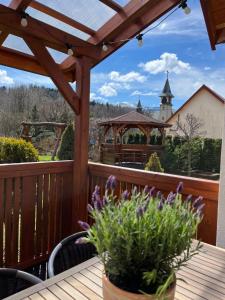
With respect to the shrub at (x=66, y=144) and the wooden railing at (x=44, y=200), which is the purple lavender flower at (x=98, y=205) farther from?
the shrub at (x=66, y=144)

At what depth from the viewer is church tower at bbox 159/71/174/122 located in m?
22.5

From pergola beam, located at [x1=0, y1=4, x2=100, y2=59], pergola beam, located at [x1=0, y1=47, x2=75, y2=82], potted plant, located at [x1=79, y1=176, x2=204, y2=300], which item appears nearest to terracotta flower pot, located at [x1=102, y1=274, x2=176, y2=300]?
potted plant, located at [x1=79, y1=176, x2=204, y2=300]

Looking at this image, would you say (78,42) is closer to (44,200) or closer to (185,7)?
(185,7)

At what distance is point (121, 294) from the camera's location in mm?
826

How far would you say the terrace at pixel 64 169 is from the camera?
239 centimetres

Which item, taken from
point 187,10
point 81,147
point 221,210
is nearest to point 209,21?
point 187,10

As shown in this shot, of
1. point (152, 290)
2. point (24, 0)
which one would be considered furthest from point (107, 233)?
point (24, 0)

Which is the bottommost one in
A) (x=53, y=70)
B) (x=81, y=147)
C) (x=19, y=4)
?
(x=81, y=147)

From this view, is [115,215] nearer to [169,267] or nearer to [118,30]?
[169,267]

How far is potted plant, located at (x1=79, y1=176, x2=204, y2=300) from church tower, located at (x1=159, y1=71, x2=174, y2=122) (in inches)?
849

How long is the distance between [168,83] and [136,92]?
4992 millimetres

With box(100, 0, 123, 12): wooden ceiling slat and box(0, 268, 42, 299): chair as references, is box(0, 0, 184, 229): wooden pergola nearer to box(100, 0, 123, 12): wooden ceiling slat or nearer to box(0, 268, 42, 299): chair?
box(100, 0, 123, 12): wooden ceiling slat

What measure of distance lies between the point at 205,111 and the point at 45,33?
15991mm

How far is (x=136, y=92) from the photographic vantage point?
69.5 feet
